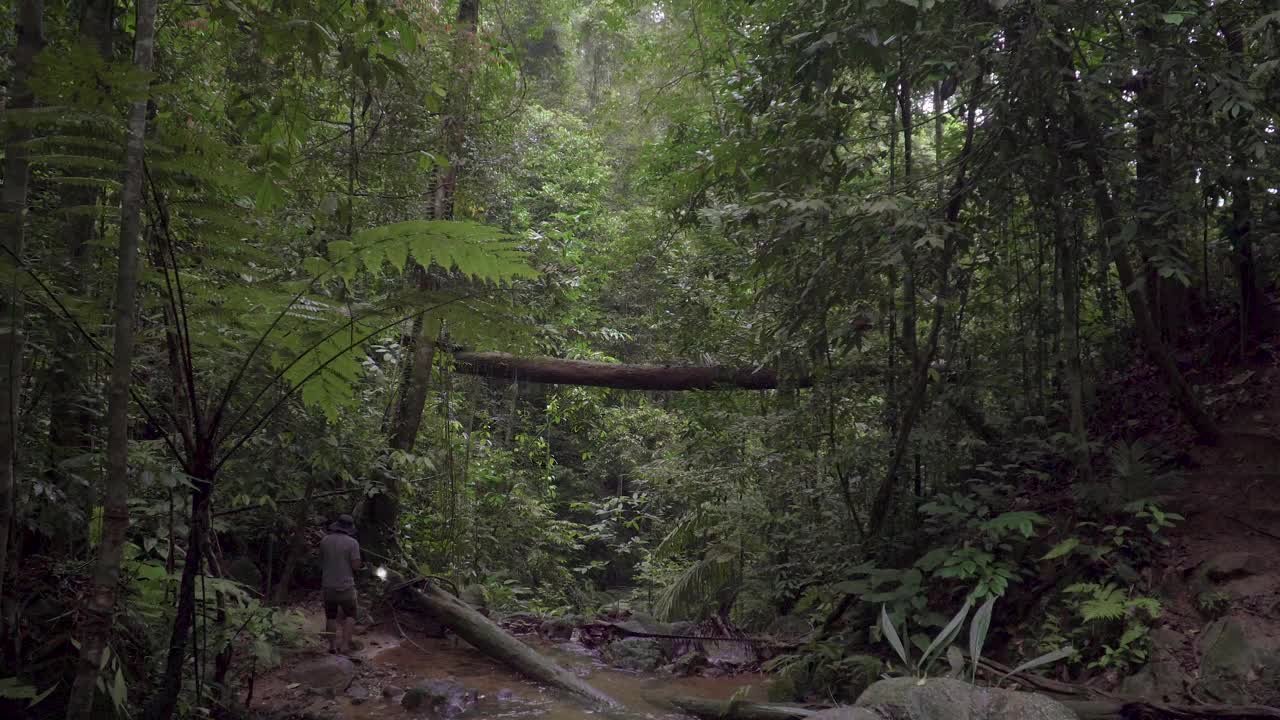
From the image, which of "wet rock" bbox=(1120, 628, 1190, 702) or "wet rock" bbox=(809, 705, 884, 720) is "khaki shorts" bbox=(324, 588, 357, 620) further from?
"wet rock" bbox=(1120, 628, 1190, 702)

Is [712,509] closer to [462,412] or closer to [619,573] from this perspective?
[462,412]

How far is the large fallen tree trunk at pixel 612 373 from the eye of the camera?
8.62 meters

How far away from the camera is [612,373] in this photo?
31.6 feet

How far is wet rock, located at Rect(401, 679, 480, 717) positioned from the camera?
5.73m

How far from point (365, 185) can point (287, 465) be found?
2.79m

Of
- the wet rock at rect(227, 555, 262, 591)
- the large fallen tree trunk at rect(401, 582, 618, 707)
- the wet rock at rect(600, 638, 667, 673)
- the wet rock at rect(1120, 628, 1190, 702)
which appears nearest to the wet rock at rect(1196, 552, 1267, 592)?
the wet rock at rect(1120, 628, 1190, 702)

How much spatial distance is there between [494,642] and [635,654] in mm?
1377

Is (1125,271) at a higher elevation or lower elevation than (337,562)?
higher

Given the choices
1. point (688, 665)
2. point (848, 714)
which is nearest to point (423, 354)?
point (688, 665)

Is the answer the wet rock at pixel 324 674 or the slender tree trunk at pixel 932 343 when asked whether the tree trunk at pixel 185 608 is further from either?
the slender tree trunk at pixel 932 343

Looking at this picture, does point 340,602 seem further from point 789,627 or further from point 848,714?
point 848,714

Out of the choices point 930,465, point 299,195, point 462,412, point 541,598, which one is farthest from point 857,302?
point 541,598

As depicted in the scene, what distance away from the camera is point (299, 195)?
5613mm

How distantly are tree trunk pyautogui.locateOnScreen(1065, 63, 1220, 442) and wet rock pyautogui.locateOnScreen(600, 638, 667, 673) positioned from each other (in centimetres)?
489
